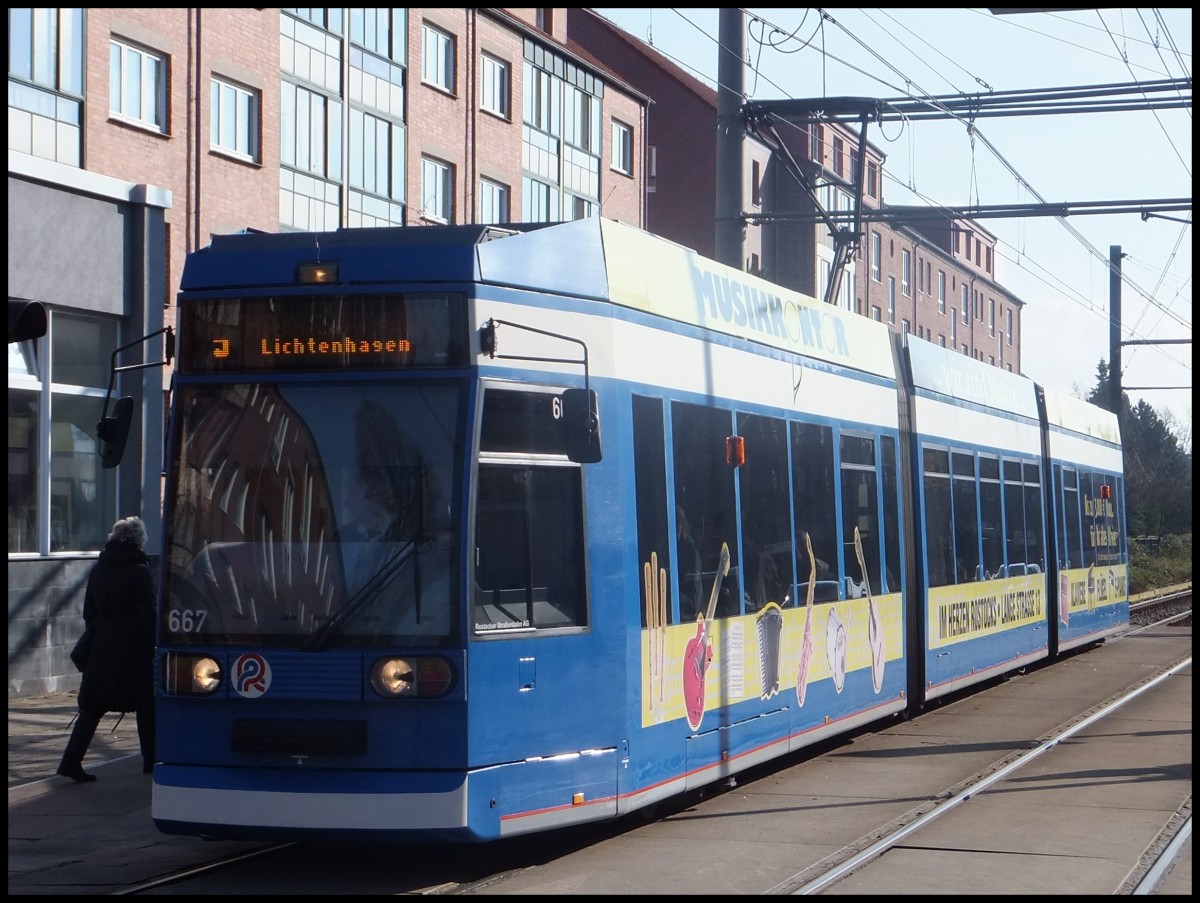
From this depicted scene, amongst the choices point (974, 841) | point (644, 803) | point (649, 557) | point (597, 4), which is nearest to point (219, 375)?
point (649, 557)

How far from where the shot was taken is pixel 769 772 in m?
11.7

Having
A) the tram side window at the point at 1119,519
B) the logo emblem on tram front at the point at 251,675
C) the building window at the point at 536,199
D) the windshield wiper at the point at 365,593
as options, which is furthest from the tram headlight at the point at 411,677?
the building window at the point at 536,199

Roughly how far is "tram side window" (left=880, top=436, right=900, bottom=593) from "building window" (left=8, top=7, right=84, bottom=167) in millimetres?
9856

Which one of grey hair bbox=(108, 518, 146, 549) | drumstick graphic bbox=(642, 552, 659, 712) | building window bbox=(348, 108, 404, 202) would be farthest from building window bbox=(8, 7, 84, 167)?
drumstick graphic bbox=(642, 552, 659, 712)

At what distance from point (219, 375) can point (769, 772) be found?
17.6 feet

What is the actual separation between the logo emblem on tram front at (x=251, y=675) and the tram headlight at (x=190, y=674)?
101 millimetres

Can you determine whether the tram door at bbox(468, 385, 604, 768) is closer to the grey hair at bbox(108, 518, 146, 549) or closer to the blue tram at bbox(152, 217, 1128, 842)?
the blue tram at bbox(152, 217, 1128, 842)

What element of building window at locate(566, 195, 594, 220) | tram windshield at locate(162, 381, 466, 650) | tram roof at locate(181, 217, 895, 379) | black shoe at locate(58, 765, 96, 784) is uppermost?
building window at locate(566, 195, 594, 220)

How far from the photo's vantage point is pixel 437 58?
99.4 feet

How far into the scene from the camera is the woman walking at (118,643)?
436 inches

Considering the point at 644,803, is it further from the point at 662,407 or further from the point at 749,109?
the point at 749,109

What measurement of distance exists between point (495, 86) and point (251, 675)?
26095 mm

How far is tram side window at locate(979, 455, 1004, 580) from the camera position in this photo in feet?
55.5

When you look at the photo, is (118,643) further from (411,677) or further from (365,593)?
(411,677)
